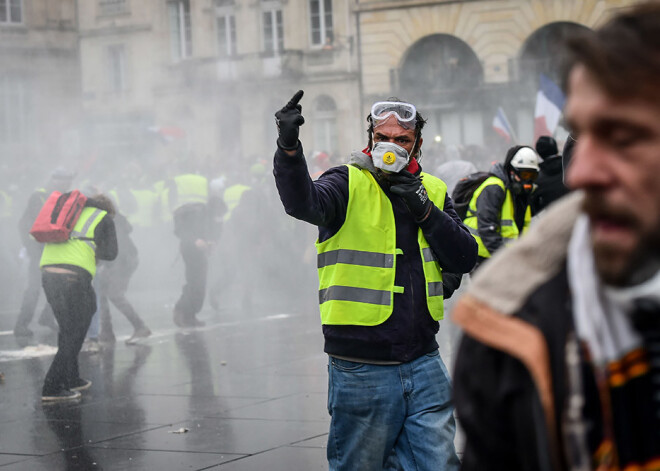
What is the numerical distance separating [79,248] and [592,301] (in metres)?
7.38

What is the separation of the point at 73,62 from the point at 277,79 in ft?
26.5

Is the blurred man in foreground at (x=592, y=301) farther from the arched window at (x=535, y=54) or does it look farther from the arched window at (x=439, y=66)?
the arched window at (x=439, y=66)

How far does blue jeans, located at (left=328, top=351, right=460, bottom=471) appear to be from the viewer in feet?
12.8

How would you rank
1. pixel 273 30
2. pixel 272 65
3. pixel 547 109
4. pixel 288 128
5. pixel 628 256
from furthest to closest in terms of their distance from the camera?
pixel 273 30 → pixel 272 65 → pixel 547 109 → pixel 288 128 → pixel 628 256

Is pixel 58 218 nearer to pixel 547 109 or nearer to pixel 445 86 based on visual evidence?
pixel 547 109

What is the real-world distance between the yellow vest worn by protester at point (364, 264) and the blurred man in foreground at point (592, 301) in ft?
7.69

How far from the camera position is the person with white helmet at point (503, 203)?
7.65 meters

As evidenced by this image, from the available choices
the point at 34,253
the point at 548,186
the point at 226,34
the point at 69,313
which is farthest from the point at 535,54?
the point at 69,313

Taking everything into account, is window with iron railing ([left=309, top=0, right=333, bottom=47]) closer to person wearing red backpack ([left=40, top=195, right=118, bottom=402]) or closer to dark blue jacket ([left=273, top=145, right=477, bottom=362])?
person wearing red backpack ([left=40, top=195, right=118, bottom=402])

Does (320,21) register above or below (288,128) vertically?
above

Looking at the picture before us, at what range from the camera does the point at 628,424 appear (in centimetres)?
149

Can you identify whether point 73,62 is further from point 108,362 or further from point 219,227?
point 108,362

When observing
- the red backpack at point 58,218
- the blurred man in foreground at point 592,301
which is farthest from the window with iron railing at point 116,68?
the blurred man in foreground at point 592,301

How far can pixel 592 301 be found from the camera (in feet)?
4.93
